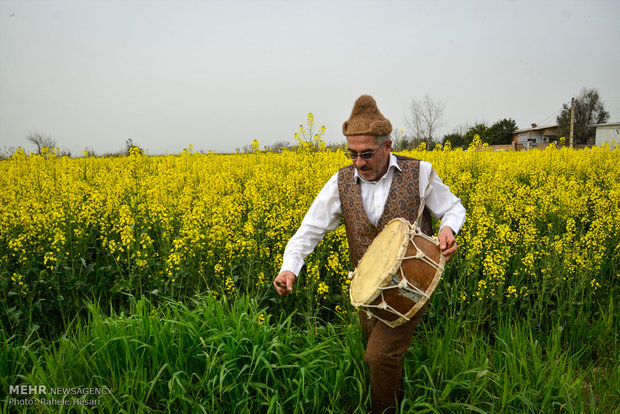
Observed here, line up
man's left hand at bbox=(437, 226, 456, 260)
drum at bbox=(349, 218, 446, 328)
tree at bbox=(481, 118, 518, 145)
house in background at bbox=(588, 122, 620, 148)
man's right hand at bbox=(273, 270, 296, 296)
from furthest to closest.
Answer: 1. tree at bbox=(481, 118, 518, 145)
2. house in background at bbox=(588, 122, 620, 148)
3. man's right hand at bbox=(273, 270, 296, 296)
4. man's left hand at bbox=(437, 226, 456, 260)
5. drum at bbox=(349, 218, 446, 328)

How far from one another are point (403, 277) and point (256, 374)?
3.50ft

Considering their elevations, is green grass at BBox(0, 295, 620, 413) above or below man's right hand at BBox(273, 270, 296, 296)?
below

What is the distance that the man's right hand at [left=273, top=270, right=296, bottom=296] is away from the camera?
77.2 inches

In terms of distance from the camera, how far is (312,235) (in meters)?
2.31

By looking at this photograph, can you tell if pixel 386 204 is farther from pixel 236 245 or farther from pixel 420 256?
pixel 236 245

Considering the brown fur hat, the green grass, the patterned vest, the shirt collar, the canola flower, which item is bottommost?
the green grass

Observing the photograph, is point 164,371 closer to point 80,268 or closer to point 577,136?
point 80,268

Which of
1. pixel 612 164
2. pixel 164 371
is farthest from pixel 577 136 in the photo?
pixel 164 371

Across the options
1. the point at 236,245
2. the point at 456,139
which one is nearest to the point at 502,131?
the point at 456,139

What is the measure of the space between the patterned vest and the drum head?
0.40ft

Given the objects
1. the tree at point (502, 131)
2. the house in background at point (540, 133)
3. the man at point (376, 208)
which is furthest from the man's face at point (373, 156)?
the house in background at point (540, 133)

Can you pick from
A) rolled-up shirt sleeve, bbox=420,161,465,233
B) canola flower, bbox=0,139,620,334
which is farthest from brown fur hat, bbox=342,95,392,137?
canola flower, bbox=0,139,620,334

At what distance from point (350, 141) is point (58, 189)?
14.0ft

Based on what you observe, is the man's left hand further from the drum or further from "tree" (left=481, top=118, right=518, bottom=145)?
"tree" (left=481, top=118, right=518, bottom=145)
